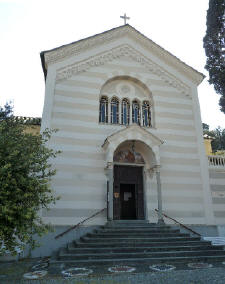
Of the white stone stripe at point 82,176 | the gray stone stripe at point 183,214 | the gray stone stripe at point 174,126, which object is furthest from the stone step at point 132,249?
the gray stone stripe at point 174,126

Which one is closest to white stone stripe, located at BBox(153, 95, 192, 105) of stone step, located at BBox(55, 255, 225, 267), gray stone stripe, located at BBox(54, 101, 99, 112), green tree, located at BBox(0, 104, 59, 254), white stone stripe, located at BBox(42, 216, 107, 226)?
gray stone stripe, located at BBox(54, 101, 99, 112)

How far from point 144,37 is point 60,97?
709 centimetres

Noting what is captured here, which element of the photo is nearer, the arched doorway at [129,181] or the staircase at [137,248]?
the staircase at [137,248]

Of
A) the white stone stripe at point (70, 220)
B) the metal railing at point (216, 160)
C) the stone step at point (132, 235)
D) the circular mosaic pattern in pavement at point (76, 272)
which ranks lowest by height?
the circular mosaic pattern in pavement at point (76, 272)

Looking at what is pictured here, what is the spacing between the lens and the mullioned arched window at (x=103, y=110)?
13.4m

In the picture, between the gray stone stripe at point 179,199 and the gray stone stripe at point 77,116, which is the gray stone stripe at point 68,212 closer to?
the gray stone stripe at point 179,199

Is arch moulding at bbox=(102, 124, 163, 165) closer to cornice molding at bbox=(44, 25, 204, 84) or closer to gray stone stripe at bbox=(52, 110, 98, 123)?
gray stone stripe at bbox=(52, 110, 98, 123)

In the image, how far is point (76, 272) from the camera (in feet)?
21.9

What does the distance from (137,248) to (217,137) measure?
33.7 meters

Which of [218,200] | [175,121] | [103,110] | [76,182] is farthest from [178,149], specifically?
[76,182]

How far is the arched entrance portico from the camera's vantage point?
38.0 ft

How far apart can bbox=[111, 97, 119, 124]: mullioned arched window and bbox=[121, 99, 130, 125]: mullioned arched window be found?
0.31 meters

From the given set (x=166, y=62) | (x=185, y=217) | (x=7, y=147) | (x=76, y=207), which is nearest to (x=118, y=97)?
(x=166, y=62)

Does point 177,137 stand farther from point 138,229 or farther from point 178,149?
point 138,229
